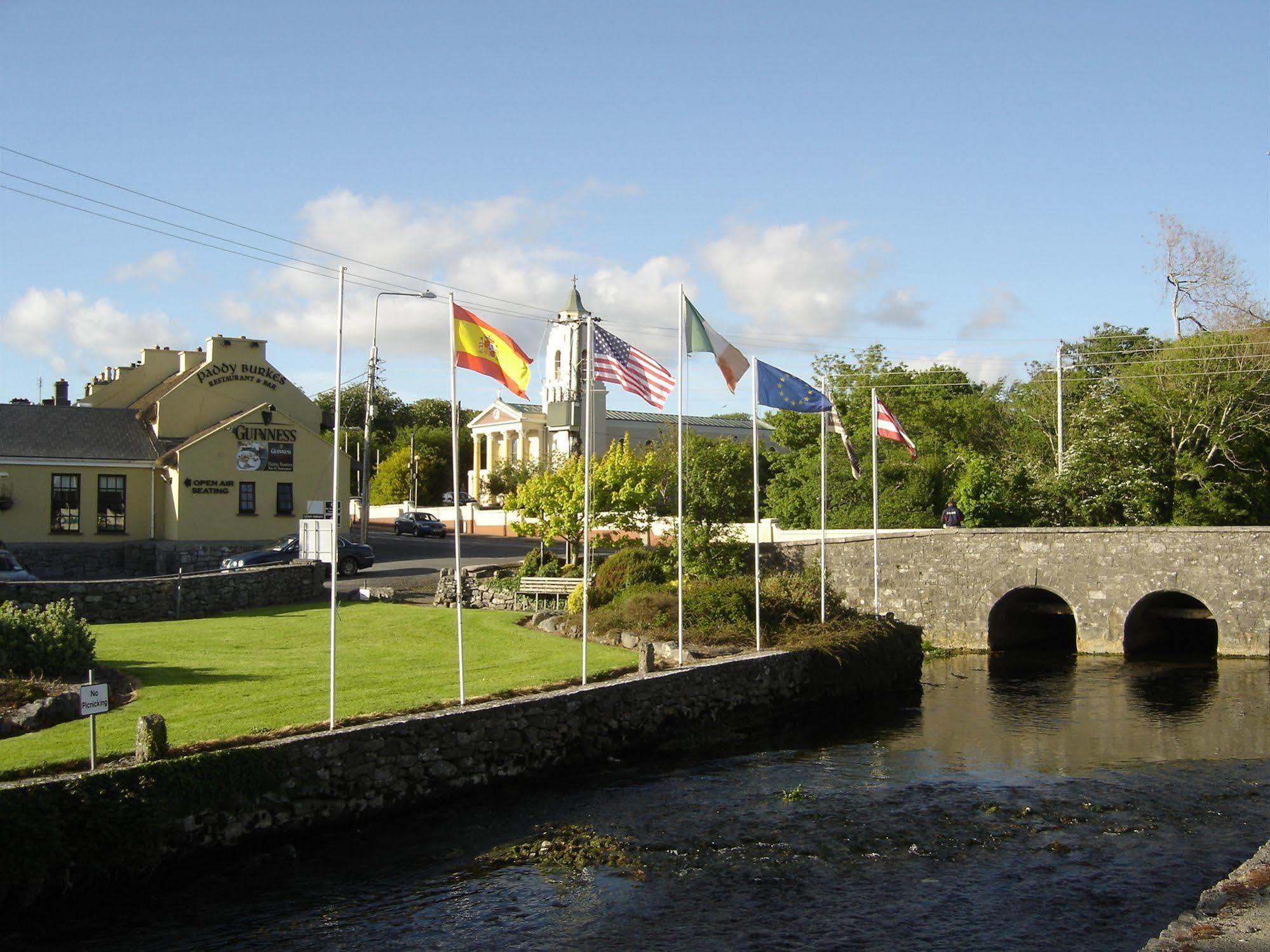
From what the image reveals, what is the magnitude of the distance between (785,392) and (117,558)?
30271 millimetres

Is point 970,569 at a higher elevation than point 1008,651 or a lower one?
higher

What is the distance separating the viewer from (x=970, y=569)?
119ft

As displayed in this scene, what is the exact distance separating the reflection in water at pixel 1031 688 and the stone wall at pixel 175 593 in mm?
19586

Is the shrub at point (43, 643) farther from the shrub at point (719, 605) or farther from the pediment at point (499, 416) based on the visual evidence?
the pediment at point (499, 416)

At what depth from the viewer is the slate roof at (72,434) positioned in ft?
145

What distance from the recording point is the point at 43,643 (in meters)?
19.3

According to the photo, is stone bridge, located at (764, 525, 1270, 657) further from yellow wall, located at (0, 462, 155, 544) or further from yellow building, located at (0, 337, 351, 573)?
yellow wall, located at (0, 462, 155, 544)

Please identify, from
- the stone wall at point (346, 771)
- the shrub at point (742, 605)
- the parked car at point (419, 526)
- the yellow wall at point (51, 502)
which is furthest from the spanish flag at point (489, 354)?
the parked car at point (419, 526)

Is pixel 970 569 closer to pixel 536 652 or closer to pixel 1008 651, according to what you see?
pixel 1008 651

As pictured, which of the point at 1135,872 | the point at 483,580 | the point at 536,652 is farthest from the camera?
the point at 483,580

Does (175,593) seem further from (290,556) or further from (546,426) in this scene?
(546,426)

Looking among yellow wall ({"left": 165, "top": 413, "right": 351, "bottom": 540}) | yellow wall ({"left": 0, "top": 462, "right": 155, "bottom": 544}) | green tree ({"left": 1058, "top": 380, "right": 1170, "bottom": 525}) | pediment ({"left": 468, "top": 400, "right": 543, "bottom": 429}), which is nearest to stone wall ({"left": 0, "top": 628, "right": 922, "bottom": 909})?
green tree ({"left": 1058, "top": 380, "right": 1170, "bottom": 525})

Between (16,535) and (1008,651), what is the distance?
116 feet

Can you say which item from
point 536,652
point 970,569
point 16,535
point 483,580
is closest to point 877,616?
point 970,569
